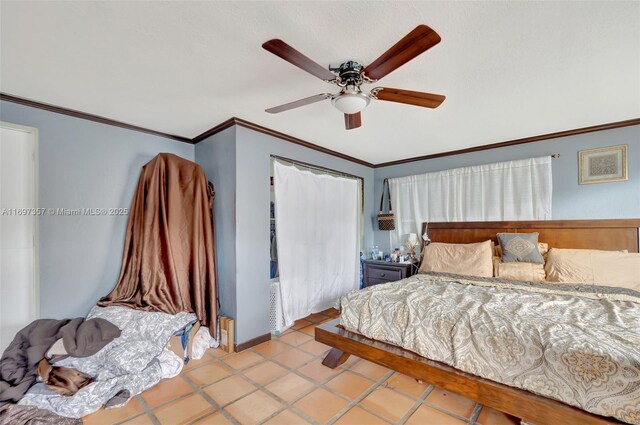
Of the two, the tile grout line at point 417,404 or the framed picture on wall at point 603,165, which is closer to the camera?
the tile grout line at point 417,404

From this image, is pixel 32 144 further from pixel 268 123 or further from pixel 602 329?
pixel 602 329

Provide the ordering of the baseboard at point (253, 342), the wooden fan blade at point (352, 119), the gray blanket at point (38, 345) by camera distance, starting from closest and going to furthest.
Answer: the gray blanket at point (38, 345), the wooden fan blade at point (352, 119), the baseboard at point (253, 342)

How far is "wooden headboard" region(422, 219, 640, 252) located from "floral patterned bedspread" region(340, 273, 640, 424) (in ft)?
2.58

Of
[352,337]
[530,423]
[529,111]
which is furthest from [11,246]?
[529,111]

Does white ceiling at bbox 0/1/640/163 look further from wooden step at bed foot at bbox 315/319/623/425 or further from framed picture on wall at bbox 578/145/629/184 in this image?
wooden step at bed foot at bbox 315/319/623/425

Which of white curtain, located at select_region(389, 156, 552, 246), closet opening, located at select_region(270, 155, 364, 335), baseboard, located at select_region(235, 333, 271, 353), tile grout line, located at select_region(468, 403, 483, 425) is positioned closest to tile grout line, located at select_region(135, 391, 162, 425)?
baseboard, located at select_region(235, 333, 271, 353)

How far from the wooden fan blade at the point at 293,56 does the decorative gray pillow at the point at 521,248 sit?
2777mm

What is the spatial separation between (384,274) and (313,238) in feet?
3.98

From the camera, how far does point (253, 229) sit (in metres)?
2.99

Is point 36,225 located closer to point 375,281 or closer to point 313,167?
point 313,167

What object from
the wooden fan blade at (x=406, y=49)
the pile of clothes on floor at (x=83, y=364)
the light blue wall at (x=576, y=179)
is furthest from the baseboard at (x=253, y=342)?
the light blue wall at (x=576, y=179)

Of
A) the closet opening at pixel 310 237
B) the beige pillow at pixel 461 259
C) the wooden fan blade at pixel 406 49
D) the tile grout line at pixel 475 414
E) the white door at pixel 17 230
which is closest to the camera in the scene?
the wooden fan blade at pixel 406 49

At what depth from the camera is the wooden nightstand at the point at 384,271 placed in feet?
12.7

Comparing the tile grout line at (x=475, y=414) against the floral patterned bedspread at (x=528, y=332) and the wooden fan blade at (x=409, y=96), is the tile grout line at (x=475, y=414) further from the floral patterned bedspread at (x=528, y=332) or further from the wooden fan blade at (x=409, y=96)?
the wooden fan blade at (x=409, y=96)
